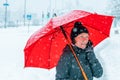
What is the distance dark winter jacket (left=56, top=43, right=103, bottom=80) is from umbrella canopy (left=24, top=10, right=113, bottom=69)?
18.2 inches

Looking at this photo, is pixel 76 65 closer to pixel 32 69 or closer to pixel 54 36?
pixel 54 36

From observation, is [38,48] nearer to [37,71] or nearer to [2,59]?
[37,71]

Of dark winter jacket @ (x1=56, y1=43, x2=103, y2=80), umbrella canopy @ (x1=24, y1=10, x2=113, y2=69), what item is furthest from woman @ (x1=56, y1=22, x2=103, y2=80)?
umbrella canopy @ (x1=24, y1=10, x2=113, y2=69)

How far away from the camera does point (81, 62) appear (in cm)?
474

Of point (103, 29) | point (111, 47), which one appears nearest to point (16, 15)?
point (111, 47)

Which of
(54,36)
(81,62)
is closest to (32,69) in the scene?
(54,36)

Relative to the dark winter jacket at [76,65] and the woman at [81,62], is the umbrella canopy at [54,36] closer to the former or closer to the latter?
the woman at [81,62]

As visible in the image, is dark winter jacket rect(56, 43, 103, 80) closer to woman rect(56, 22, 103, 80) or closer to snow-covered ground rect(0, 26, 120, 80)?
woman rect(56, 22, 103, 80)

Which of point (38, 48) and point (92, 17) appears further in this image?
point (92, 17)

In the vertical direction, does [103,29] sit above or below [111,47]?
Result: above

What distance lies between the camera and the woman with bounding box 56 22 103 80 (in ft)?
15.2

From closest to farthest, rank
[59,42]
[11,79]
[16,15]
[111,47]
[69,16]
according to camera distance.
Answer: [69,16]
[59,42]
[11,79]
[111,47]
[16,15]

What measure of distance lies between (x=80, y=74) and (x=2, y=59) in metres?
11.8

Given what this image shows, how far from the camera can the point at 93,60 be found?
4.73 m
